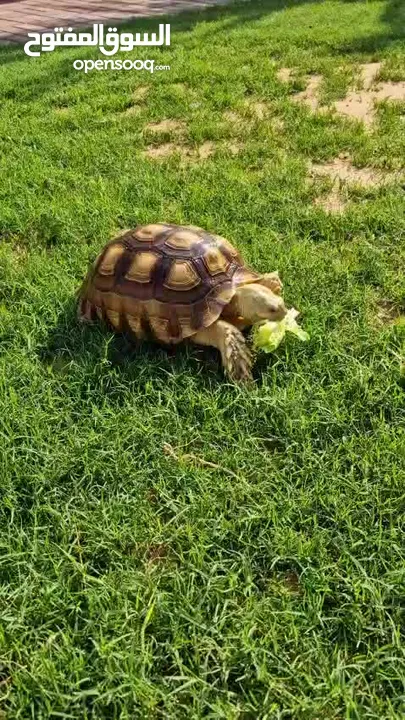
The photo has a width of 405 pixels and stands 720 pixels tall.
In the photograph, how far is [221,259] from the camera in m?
3.06

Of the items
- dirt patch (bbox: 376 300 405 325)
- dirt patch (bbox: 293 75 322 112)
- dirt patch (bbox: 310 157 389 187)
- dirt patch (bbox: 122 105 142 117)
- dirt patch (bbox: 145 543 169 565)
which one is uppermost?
dirt patch (bbox: 293 75 322 112)

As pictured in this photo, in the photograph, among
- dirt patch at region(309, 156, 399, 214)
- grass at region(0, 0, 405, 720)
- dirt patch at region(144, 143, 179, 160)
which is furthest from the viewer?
dirt patch at region(144, 143, 179, 160)

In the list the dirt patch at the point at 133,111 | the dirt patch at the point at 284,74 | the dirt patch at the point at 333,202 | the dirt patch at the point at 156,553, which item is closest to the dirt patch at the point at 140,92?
the dirt patch at the point at 133,111

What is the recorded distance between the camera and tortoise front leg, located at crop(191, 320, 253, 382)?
2855 millimetres

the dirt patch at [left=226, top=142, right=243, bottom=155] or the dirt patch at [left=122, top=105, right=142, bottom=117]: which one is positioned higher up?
the dirt patch at [left=122, top=105, right=142, bottom=117]

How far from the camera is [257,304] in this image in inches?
118

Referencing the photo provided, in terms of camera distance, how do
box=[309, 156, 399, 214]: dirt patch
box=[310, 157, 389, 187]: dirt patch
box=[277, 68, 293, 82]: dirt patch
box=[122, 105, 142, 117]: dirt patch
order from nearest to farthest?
box=[309, 156, 399, 214]: dirt patch < box=[310, 157, 389, 187]: dirt patch < box=[122, 105, 142, 117]: dirt patch < box=[277, 68, 293, 82]: dirt patch

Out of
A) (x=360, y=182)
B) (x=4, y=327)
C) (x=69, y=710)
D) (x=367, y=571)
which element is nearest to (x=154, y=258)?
(x=4, y=327)

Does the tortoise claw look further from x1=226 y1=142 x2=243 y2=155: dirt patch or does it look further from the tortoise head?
x1=226 y1=142 x2=243 y2=155: dirt patch

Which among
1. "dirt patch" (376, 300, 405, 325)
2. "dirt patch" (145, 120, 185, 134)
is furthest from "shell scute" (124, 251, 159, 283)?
"dirt patch" (145, 120, 185, 134)

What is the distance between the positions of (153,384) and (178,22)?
8908 mm

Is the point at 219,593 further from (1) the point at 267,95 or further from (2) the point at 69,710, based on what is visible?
(1) the point at 267,95

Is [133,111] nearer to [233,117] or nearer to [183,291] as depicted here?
[233,117]

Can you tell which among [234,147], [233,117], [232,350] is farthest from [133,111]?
[232,350]
